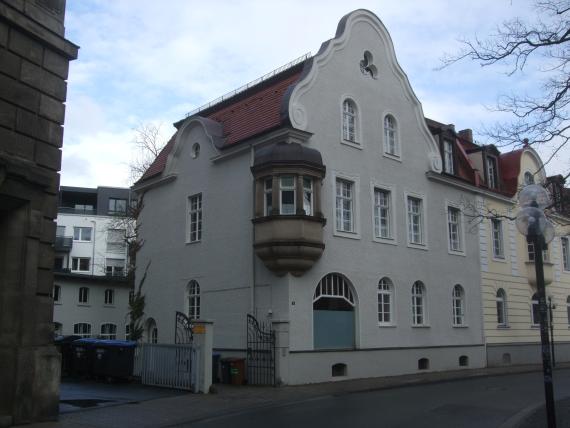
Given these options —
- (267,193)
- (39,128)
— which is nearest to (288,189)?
(267,193)

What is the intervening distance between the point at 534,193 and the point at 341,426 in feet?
17.8

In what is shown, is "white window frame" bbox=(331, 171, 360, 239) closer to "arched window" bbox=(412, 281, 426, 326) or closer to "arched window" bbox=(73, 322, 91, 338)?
"arched window" bbox=(412, 281, 426, 326)

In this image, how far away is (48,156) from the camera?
505 inches

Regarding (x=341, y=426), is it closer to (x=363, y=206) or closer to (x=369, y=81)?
(x=363, y=206)

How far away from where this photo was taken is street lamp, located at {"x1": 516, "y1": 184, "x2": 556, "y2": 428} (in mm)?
9090

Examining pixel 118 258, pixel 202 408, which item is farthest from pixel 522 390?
pixel 118 258

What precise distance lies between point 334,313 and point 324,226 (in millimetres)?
3010

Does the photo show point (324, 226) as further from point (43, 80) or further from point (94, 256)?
point (94, 256)

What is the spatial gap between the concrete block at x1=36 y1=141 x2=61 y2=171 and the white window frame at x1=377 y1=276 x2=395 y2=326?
534 inches

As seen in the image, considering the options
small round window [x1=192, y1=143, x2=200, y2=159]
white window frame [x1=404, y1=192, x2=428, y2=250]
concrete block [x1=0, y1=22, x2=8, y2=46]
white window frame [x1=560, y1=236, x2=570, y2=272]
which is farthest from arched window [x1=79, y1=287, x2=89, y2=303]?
concrete block [x1=0, y1=22, x2=8, y2=46]

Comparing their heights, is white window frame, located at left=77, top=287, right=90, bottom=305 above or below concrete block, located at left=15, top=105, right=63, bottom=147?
below

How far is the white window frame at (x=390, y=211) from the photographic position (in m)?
23.4

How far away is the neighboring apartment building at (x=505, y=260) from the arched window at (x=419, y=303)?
4748 mm

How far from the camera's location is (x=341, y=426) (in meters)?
11.7
